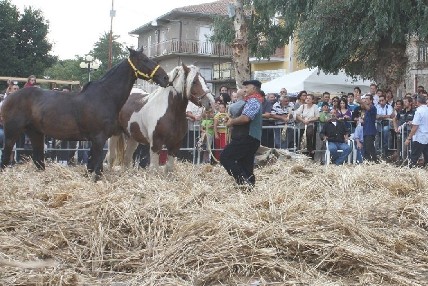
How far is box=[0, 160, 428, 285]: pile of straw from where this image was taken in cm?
506

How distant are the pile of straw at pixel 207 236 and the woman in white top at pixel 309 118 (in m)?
6.94

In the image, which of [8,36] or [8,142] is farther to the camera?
[8,36]

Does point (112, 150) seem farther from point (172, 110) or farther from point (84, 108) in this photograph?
point (84, 108)

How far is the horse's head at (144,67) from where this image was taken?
1002cm

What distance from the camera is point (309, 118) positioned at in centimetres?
1475

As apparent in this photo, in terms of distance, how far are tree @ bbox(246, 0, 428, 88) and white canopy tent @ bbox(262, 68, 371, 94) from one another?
4.95 feet

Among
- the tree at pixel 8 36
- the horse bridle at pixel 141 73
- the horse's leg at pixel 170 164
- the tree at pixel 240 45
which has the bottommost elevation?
the horse's leg at pixel 170 164

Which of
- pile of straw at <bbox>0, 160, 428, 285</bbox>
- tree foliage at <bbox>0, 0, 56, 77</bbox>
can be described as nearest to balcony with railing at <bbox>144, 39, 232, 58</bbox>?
tree foliage at <bbox>0, 0, 56, 77</bbox>

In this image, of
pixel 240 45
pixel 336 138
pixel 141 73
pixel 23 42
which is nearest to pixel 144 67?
pixel 141 73

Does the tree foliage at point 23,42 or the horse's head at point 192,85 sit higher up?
the tree foliage at point 23,42

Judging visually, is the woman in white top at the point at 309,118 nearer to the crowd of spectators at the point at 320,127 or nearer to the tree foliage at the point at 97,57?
the crowd of spectators at the point at 320,127

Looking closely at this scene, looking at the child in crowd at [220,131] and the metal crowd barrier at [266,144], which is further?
the metal crowd barrier at [266,144]

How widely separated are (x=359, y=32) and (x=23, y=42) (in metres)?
26.4

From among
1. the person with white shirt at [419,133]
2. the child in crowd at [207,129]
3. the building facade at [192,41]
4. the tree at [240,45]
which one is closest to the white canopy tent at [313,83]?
the tree at [240,45]
